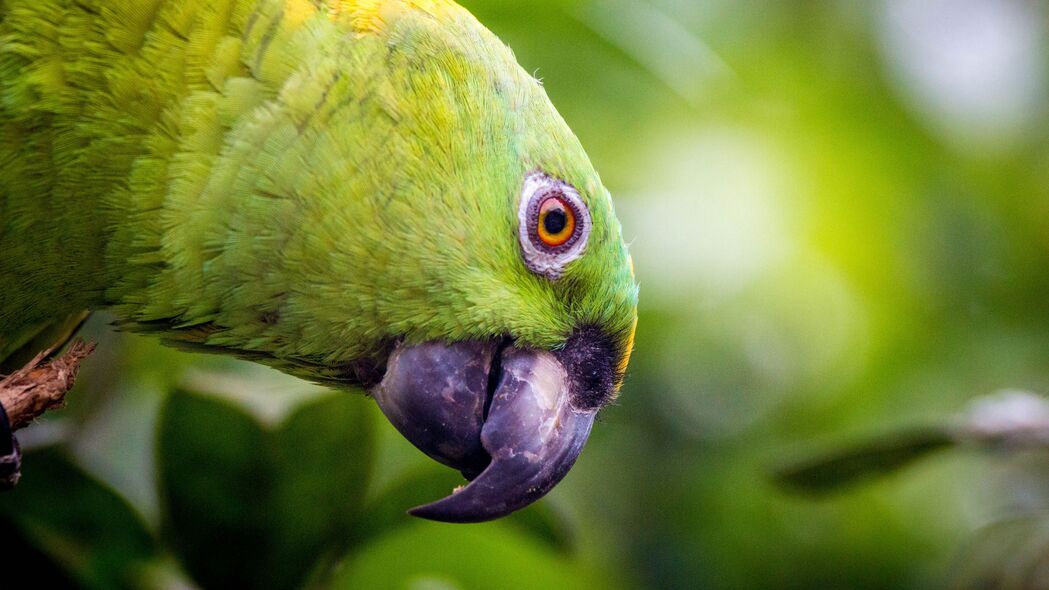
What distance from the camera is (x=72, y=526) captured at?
1.74 meters

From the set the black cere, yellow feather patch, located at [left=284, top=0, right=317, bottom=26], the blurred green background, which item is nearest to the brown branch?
yellow feather patch, located at [left=284, top=0, right=317, bottom=26]

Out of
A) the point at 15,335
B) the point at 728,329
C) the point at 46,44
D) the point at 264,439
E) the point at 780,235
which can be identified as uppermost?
the point at 780,235

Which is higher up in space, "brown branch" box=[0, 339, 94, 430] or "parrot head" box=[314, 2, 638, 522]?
"parrot head" box=[314, 2, 638, 522]

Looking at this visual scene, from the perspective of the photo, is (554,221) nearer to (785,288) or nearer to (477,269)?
(477,269)

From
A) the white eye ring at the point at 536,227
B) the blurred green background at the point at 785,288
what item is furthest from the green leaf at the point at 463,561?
the white eye ring at the point at 536,227

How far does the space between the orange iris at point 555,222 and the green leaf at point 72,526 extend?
906 millimetres

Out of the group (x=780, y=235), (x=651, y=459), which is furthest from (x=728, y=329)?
(x=651, y=459)

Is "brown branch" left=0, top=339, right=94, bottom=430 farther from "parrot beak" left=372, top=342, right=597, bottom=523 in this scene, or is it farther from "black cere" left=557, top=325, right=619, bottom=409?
"black cere" left=557, top=325, right=619, bottom=409

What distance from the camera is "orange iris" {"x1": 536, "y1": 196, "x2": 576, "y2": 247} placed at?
153 centimetres

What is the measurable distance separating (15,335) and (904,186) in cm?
303

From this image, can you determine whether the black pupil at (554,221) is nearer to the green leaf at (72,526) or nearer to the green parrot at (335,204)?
the green parrot at (335,204)

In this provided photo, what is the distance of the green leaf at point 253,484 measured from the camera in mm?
1688

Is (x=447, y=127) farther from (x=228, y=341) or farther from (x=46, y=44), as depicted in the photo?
(x=46, y=44)

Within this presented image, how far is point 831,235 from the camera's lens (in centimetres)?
352
